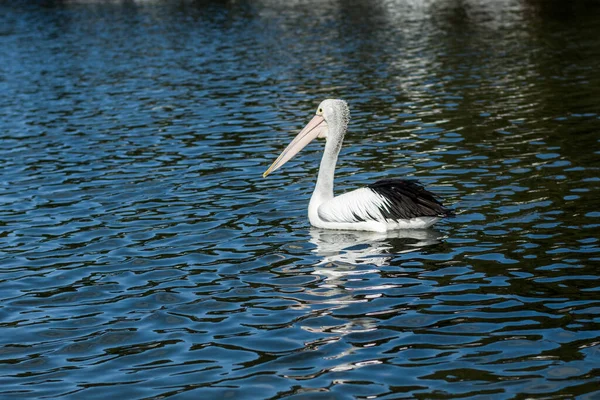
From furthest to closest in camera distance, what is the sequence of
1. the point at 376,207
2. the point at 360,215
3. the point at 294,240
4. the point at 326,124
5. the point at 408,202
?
the point at 326,124 < the point at 294,240 < the point at 360,215 < the point at 376,207 < the point at 408,202

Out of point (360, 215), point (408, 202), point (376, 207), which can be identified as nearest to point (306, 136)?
point (360, 215)

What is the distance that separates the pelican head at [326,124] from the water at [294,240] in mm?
889

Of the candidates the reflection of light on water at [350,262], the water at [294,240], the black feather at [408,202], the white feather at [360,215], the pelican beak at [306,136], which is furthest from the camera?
the pelican beak at [306,136]

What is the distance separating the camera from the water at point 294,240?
7172mm

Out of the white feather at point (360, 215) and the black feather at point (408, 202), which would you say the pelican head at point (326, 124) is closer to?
the white feather at point (360, 215)

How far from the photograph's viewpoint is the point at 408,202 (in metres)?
10.6

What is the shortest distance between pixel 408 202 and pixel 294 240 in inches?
56.5

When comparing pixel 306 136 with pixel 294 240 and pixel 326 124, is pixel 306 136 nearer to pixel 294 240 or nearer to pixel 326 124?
pixel 326 124

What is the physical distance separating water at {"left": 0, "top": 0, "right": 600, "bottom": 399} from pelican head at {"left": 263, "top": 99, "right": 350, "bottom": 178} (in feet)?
2.92

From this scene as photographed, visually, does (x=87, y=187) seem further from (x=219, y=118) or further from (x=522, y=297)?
(x=522, y=297)

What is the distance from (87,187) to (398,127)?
20.3ft

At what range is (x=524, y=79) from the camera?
2195cm

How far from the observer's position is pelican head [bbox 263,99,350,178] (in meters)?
12.0

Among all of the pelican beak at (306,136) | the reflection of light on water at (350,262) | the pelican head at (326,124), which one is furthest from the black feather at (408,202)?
the pelican beak at (306,136)
